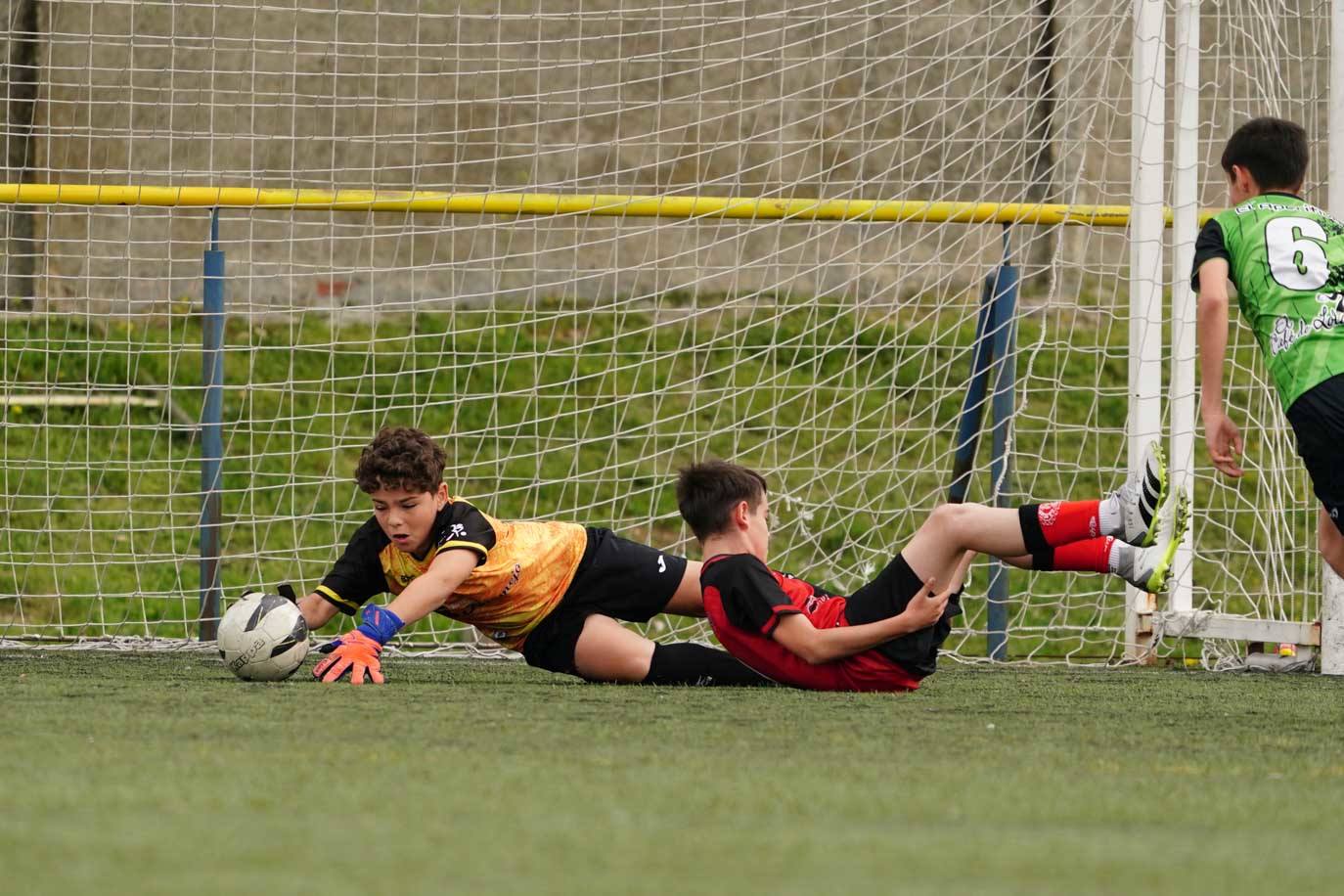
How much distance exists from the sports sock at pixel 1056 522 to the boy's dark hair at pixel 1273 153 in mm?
911

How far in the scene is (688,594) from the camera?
4.48 m

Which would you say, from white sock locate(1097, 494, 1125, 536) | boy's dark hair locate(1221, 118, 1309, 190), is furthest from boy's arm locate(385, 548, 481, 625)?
boy's dark hair locate(1221, 118, 1309, 190)

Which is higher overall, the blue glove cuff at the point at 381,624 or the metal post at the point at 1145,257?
the metal post at the point at 1145,257

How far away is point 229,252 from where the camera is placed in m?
7.38

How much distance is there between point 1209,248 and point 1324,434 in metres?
0.50

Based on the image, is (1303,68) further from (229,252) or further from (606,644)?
(229,252)

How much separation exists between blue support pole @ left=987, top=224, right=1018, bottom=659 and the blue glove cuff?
2.42 m

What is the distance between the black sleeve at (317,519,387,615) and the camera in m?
4.21

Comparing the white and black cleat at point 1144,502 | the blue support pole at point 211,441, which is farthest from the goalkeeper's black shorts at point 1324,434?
the blue support pole at point 211,441

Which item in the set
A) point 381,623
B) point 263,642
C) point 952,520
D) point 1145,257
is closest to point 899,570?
point 952,520

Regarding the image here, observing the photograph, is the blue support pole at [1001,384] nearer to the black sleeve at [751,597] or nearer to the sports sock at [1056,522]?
the sports sock at [1056,522]

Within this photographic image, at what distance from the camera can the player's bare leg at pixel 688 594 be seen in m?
4.47

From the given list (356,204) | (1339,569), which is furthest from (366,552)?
(1339,569)

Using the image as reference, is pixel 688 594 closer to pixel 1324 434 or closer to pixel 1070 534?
pixel 1070 534
